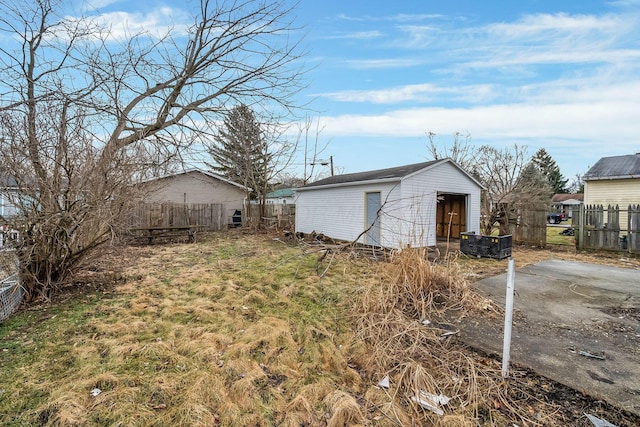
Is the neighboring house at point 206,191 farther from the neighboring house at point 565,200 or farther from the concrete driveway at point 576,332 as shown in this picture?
the neighboring house at point 565,200

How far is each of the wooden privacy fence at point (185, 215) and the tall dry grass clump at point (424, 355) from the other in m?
11.2

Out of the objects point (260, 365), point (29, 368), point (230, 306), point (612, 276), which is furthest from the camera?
point (612, 276)

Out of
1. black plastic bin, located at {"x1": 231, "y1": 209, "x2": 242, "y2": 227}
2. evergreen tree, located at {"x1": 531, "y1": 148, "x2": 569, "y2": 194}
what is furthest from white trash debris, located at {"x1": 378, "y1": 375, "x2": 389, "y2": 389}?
evergreen tree, located at {"x1": 531, "y1": 148, "x2": 569, "y2": 194}

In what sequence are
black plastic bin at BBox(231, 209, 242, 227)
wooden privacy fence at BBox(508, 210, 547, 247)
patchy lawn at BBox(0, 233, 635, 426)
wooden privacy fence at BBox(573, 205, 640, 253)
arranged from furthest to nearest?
1. black plastic bin at BBox(231, 209, 242, 227)
2. wooden privacy fence at BBox(508, 210, 547, 247)
3. wooden privacy fence at BBox(573, 205, 640, 253)
4. patchy lawn at BBox(0, 233, 635, 426)

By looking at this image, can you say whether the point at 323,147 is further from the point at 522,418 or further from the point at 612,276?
the point at 522,418

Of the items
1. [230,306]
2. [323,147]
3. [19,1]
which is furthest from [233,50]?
[323,147]

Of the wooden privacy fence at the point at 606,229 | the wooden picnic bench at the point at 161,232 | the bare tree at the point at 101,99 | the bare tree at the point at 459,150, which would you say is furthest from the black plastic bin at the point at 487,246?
the bare tree at the point at 459,150

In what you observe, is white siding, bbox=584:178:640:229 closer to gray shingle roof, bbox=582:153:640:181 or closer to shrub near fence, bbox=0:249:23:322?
gray shingle roof, bbox=582:153:640:181

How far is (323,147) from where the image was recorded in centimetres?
1720

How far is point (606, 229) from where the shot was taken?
9023mm

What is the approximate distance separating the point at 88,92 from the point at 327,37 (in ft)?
14.4

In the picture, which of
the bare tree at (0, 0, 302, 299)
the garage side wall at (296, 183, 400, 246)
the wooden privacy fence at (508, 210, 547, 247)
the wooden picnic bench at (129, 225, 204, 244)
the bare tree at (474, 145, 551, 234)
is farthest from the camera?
the bare tree at (474, 145, 551, 234)

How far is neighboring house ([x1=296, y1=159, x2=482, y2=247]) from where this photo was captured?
29.0 feet

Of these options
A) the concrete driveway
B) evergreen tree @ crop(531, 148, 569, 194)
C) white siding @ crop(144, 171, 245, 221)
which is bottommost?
the concrete driveway
